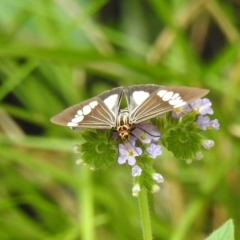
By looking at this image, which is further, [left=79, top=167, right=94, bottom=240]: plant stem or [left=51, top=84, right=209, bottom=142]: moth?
[left=79, top=167, right=94, bottom=240]: plant stem

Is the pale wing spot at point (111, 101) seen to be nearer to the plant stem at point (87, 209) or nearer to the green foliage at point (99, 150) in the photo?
the green foliage at point (99, 150)

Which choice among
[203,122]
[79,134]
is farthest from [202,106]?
[79,134]

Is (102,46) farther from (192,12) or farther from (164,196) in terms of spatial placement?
(164,196)

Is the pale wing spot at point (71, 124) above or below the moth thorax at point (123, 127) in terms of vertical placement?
below

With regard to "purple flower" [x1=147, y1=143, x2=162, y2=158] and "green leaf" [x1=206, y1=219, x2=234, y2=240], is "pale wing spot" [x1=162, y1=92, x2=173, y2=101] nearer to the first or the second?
"purple flower" [x1=147, y1=143, x2=162, y2=158]

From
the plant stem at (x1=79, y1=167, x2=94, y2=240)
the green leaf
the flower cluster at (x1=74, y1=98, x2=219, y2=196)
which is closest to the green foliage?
the flower cluster at (x1=74, y1=98, x2=219, y2=196)

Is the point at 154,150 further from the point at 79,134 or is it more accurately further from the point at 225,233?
the point at 79,134

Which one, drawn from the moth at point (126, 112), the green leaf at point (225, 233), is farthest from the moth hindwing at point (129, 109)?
the green leaf at point (225, 233)

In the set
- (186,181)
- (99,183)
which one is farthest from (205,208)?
(99,183)
